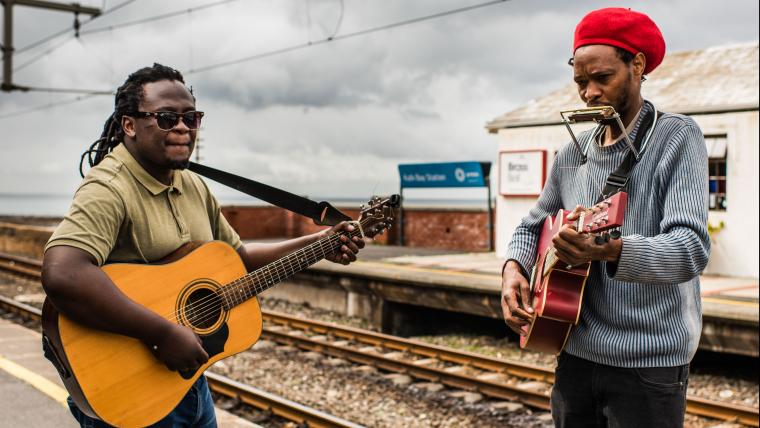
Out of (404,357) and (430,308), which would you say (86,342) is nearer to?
(404,357)

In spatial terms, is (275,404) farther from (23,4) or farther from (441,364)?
(23,4)

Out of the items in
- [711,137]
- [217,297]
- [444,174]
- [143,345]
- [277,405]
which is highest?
[711,137]

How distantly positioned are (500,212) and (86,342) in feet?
49.5

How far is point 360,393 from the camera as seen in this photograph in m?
7.59

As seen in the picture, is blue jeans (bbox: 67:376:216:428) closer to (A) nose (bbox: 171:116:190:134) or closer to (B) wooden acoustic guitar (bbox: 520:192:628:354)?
(A) nose (bbox: 171:116:190:134)

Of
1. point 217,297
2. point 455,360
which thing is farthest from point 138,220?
point 455,360

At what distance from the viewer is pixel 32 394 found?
5.75m

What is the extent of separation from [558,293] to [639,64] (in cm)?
70

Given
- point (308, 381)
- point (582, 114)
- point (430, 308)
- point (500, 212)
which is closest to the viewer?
point (582, 114)

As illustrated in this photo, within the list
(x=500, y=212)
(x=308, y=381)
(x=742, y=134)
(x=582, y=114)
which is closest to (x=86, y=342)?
(x=582, y=114)

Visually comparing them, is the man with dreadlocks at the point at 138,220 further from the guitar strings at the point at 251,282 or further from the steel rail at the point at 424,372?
the steel rail at the point at 424,372

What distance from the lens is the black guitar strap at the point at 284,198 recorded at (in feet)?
9.54

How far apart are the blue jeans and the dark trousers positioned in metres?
1.21

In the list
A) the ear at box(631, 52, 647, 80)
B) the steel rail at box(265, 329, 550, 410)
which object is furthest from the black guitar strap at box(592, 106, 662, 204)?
the steel rail at box(265, 329, 550, 410)
